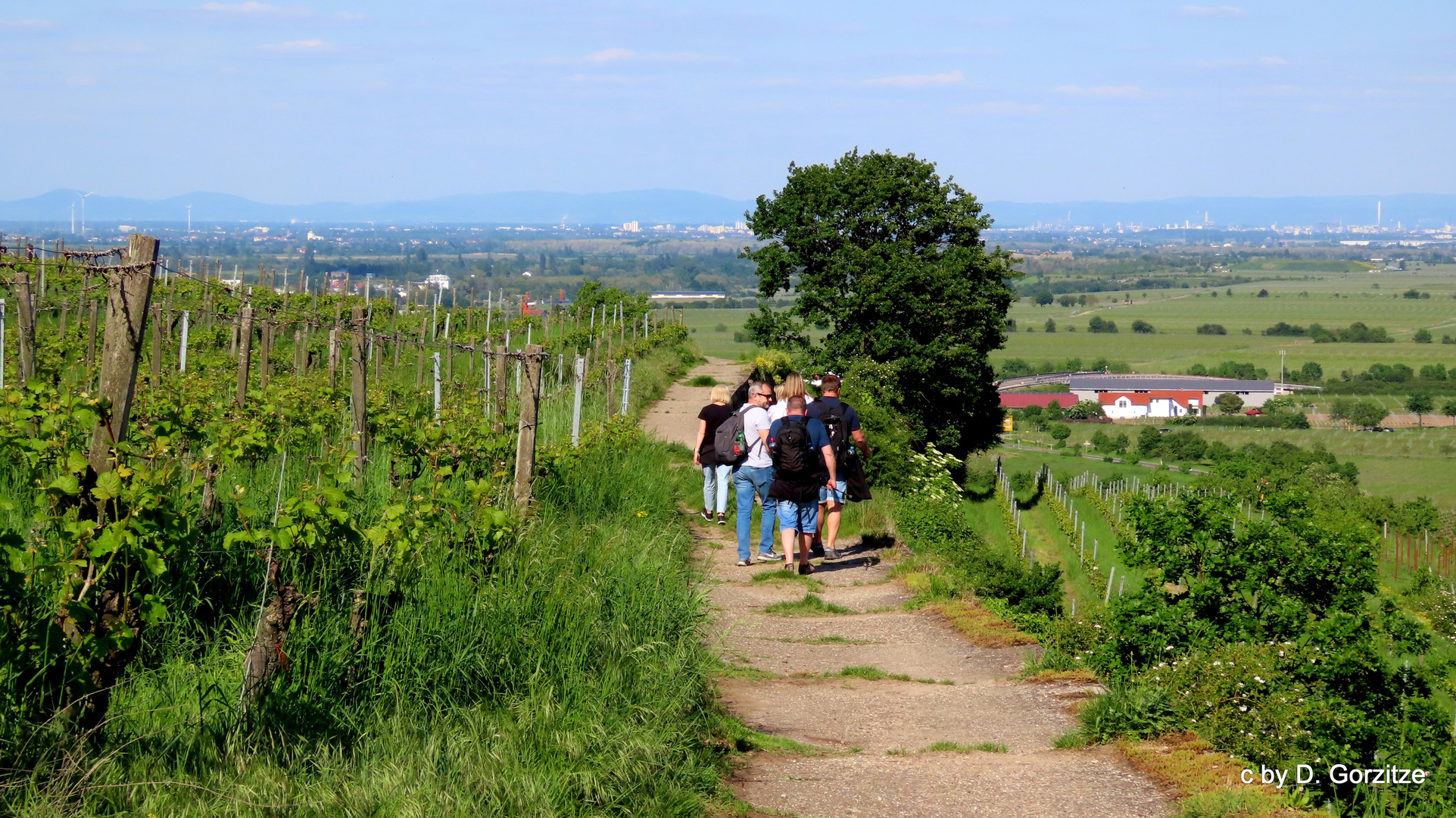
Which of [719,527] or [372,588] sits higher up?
[372,588]

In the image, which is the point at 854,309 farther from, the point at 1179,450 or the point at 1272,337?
the point at 1272,337

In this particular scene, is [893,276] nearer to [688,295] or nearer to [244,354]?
[244,354]

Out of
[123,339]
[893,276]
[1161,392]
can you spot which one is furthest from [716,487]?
[1161,392]

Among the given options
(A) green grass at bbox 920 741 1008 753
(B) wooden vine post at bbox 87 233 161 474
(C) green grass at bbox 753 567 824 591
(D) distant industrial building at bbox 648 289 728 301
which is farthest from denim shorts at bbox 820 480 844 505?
(D) distant industrial building at bbox 648 289 728 301

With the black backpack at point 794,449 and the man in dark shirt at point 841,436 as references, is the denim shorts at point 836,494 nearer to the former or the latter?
the man in dark shirt at point 841,436

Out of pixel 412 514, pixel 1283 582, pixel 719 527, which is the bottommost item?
pixel 719 527

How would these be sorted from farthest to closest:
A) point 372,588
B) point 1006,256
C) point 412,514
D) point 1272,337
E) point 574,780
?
1. point 1272,337
2. point 1006,256
3. point 412,514
4. point 372,588
5. point 574,780

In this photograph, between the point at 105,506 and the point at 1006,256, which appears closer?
the point at 105,506

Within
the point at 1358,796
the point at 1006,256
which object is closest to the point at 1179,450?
the point at 1006,256

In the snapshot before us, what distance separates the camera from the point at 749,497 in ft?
32.6

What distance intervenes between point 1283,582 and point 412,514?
5.22 meters

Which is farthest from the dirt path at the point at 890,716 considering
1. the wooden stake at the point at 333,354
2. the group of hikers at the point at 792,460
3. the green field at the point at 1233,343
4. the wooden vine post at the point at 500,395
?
the green field at the point at 1233,343

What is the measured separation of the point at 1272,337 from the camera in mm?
164500

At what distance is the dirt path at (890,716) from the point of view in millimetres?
5035
